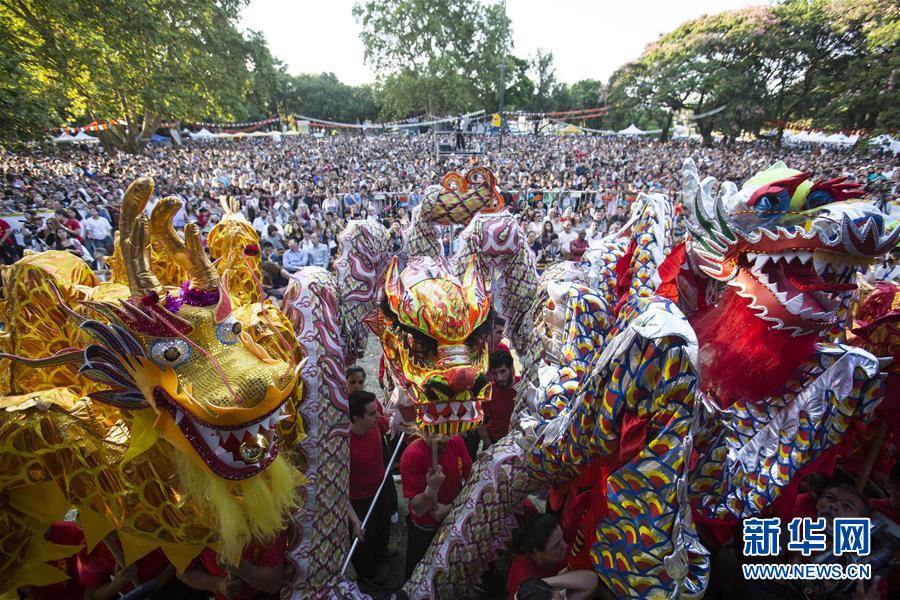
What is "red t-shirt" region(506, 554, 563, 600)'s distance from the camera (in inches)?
94.7

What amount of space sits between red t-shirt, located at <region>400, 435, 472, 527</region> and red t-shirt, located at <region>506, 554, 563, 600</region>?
0.72 meters

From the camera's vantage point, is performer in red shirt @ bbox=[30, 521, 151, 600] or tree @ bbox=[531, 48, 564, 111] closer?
performer in red shirt @ bbox=[30, 521, 151, 600]

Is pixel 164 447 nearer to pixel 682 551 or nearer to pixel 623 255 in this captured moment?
pixel 682 551

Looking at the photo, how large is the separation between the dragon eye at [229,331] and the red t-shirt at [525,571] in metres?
1.76

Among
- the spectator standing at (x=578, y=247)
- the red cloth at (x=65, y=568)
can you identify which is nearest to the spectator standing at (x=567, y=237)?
the spectator standing at (x=578, y=247)

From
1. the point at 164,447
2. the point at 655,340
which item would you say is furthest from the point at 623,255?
the point at 164,447

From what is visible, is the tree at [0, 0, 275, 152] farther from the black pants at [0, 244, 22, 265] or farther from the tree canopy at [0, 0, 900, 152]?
the black pants at [0, 244, 22, 265]

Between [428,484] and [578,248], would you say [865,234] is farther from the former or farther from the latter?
[578,248]

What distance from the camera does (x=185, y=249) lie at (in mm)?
2105

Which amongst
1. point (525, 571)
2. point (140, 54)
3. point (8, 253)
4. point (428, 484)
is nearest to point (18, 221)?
point (8, 253)

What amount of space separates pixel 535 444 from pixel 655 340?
0.96 meters

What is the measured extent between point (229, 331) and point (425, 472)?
1.58 metres

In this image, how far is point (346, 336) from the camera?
353cm

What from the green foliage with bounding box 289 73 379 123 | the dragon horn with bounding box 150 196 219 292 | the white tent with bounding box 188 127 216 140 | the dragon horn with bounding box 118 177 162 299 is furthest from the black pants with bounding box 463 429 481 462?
the green foliage with bounding box 289 73 379 123
